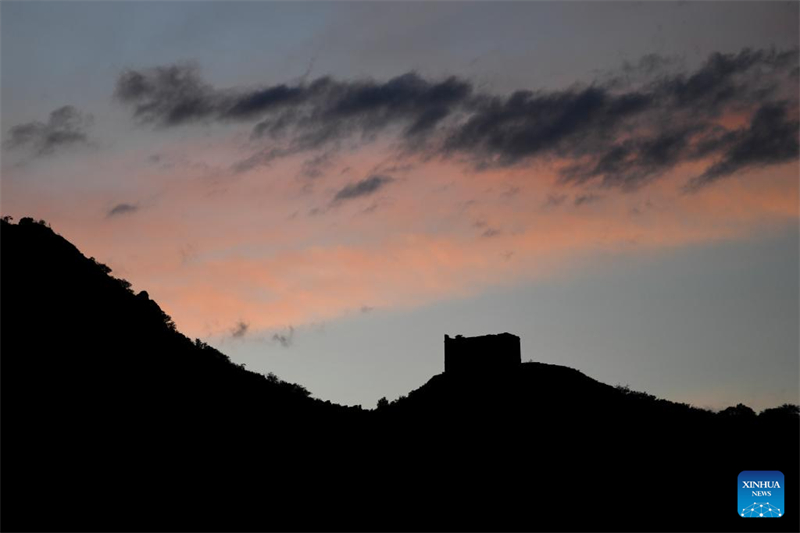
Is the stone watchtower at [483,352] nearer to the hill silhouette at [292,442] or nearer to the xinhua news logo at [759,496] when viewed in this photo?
the hill silhouette at [292,442]

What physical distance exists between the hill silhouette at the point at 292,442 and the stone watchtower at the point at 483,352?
83cm

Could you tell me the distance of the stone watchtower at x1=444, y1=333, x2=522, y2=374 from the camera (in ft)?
309

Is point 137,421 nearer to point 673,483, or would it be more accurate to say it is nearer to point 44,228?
point 44,228

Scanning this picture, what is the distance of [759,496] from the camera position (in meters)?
65.9

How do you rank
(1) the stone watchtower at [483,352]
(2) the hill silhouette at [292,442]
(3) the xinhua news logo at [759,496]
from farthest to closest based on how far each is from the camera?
(1) the stone watchtower at [483,352], (2) the hill silhouette at [292,442], (3) the xinhua news logo at [759,496]

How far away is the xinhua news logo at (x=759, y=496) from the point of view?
61906 millimetres

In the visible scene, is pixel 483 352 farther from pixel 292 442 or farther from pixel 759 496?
pixel 759 496

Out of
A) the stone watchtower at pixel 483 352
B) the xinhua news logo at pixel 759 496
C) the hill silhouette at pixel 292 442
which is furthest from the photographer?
the stone watchtower at pixel 483 352

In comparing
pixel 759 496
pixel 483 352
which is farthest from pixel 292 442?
pixel 759 496

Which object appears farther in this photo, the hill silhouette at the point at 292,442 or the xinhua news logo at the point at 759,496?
the hill silhouette at the point at 292,442

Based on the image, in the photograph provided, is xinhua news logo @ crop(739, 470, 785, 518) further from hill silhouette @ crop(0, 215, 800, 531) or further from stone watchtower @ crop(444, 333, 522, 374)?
stone watchtower @ crop(444, 333, 522, 374)

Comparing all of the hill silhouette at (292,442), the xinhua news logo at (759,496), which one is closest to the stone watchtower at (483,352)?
the hill silhouette at (292,442)

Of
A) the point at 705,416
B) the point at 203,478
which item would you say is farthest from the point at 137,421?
the point at 705,416

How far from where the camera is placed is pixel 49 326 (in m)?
81.1
